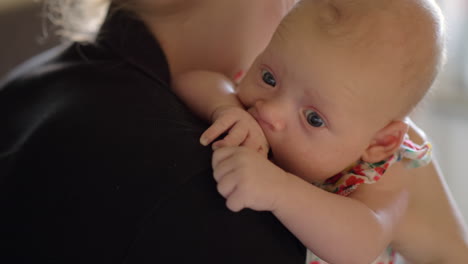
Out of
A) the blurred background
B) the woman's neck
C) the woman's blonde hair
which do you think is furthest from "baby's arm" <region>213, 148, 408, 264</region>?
the blurred background

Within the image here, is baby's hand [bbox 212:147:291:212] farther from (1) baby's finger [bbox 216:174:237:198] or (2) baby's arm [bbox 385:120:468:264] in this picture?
(2) baby's arm [bbox 385:120:468:264]

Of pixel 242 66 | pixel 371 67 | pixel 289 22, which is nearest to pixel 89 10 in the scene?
pixel 242 66

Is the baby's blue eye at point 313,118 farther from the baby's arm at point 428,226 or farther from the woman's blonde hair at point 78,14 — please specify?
the woman's blonde hair at point 78,14

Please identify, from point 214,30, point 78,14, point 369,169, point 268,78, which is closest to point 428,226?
point 369,169

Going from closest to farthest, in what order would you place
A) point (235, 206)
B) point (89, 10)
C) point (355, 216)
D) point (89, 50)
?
point (235, 206) < point (355, 216) < point (89, 50) < point (89, 10)

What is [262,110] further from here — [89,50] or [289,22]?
[89,50]

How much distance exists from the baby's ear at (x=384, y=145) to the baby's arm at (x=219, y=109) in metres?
0.19

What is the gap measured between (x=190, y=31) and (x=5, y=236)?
1.51 ft

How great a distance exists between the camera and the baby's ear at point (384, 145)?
0.77 m

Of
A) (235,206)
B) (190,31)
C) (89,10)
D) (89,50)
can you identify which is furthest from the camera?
(89,10)

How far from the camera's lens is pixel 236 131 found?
2.20ft

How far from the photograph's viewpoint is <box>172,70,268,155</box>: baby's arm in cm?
66

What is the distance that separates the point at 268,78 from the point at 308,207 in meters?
0.22

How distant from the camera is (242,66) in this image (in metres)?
0.99
